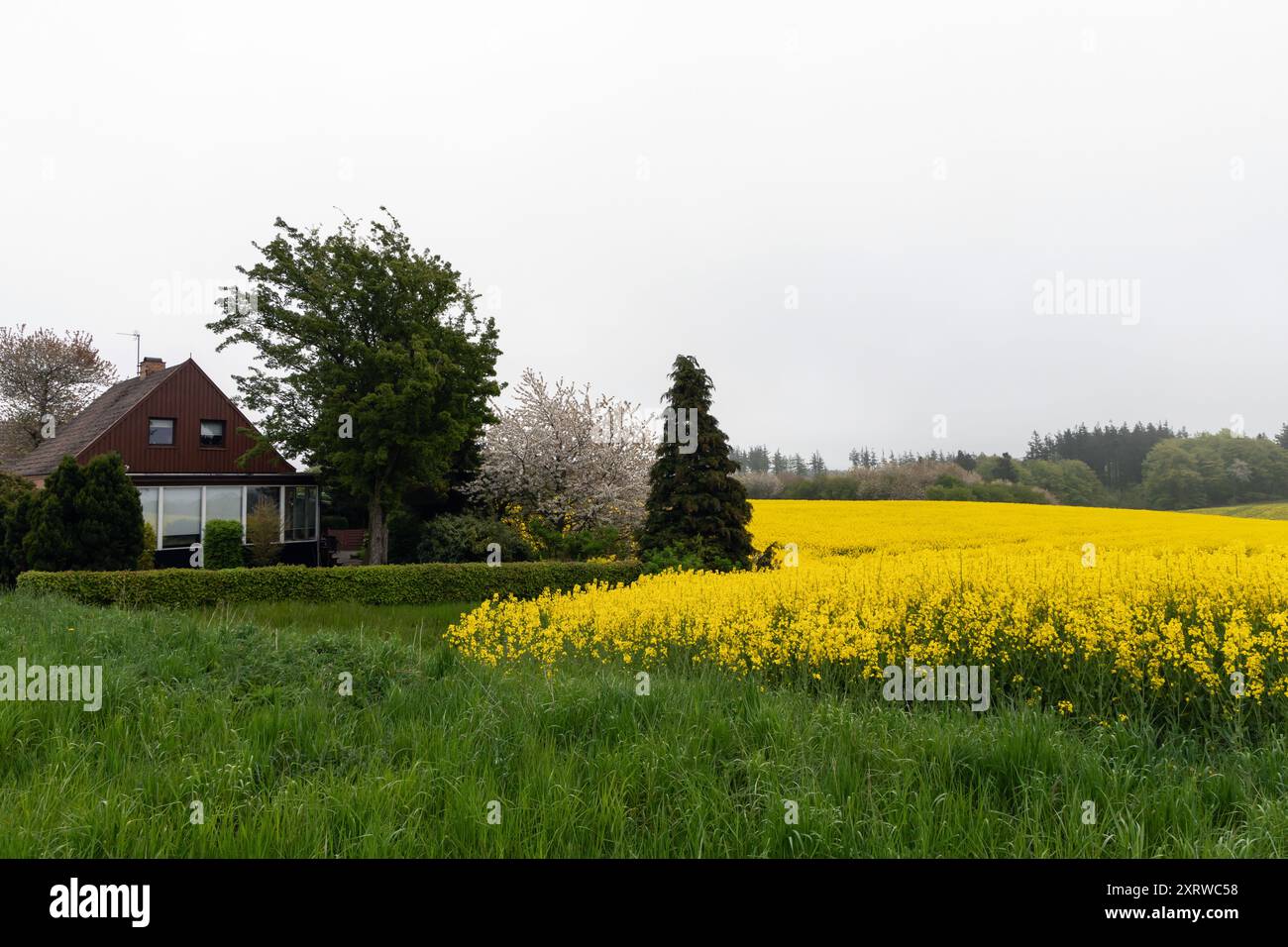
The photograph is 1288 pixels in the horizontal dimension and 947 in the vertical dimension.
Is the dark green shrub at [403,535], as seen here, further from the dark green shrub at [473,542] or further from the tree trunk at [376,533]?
the dark green shrub at [473,542]

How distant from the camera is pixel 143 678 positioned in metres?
4.92

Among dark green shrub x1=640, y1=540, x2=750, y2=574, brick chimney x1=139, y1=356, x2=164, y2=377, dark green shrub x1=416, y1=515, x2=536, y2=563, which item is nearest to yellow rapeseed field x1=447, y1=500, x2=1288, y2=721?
dark green shrub x1=640, y1=540, x2=750, y2=574

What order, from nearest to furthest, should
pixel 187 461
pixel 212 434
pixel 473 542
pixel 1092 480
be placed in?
pixel 473 542
pixel 187 461
pixel 212 434
pixel 1092 480

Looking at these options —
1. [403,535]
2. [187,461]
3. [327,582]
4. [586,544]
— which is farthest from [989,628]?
[187,461]

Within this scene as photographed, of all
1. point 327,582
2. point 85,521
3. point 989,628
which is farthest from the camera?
point 327,582

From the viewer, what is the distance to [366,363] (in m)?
21.1

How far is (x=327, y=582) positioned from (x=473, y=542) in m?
4.74

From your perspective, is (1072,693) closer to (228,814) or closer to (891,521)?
(228,814)

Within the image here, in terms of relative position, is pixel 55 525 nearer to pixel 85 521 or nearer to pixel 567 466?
pixel 85 521

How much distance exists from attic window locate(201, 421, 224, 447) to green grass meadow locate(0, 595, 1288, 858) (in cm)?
2541

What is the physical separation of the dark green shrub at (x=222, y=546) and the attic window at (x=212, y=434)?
618cm
